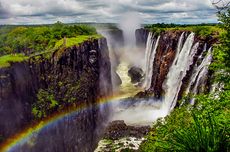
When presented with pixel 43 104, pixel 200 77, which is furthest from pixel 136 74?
pixel 200 77

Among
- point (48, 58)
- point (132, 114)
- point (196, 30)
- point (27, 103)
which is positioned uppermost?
point (196, 30)

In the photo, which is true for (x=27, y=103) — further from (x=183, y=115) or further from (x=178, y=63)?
(x=183, y=115)

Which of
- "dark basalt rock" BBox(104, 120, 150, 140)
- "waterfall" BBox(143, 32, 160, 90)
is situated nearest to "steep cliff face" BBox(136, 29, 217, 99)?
"waterfall" BBox(143, 32, 160, 90)

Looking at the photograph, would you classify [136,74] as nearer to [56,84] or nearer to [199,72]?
[56,84]

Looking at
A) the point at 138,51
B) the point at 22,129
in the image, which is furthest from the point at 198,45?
the point at 138,51

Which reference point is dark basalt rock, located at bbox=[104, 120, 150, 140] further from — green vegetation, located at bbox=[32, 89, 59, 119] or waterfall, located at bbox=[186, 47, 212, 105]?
green vegetation, located at bbox=[32, 89, 59, 119]

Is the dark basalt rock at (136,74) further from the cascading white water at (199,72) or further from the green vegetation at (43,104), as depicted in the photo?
the cascading white water at (199,72)

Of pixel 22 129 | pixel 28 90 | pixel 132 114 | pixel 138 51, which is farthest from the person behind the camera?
pixel 138 51

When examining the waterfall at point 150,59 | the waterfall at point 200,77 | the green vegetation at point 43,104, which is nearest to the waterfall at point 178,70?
the waterfall at point 200,77
